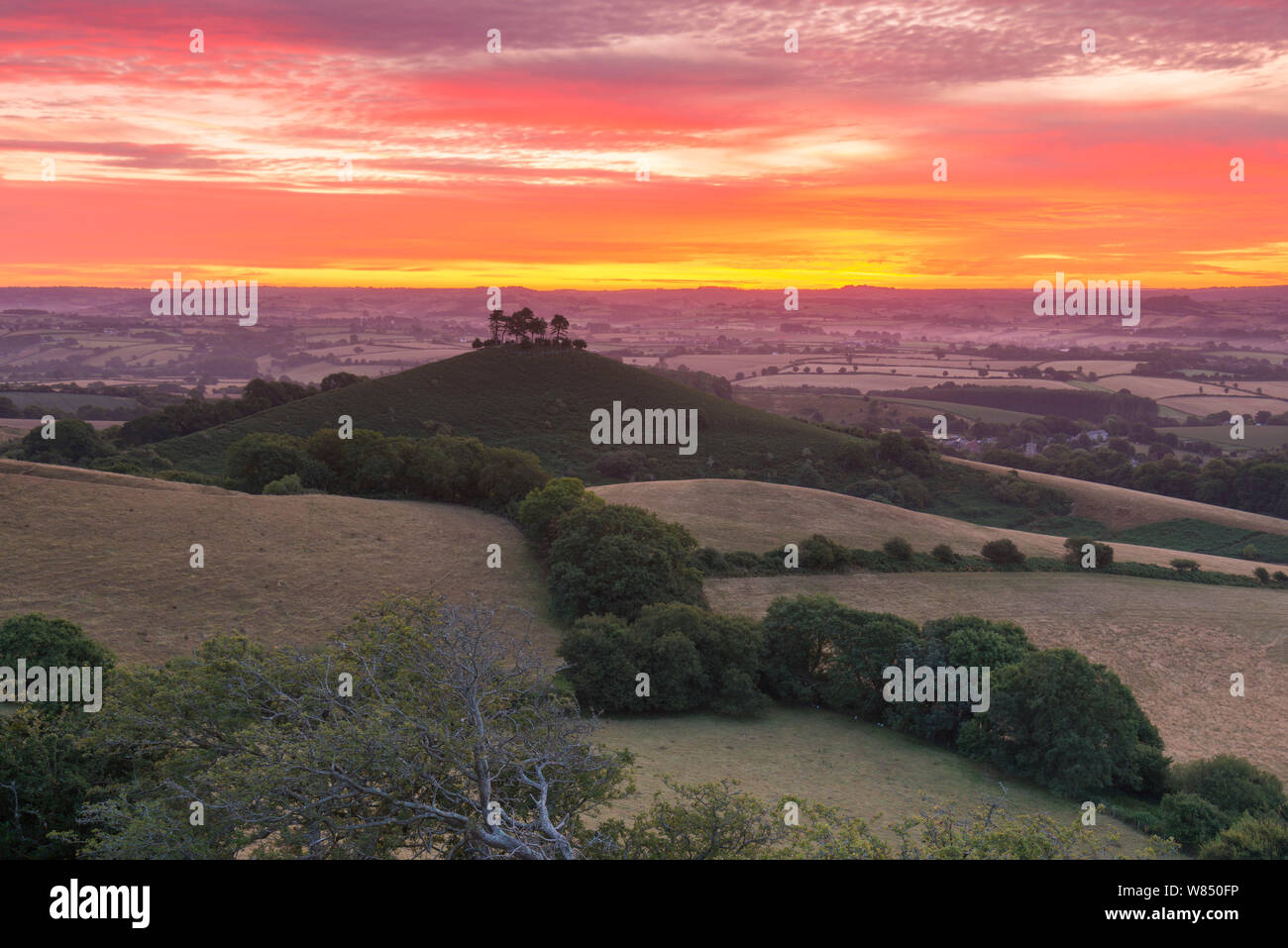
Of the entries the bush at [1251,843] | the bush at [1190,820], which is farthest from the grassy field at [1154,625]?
the bush at [1251,843]

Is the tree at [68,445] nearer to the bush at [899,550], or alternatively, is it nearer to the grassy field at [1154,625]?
the grassy field at [1154,625]

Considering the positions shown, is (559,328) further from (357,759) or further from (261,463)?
(357,759)

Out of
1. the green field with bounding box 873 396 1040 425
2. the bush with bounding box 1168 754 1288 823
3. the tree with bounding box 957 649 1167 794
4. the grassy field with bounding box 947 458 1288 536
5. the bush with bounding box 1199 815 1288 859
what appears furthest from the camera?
the green field with bounding box 873 396 1040 425

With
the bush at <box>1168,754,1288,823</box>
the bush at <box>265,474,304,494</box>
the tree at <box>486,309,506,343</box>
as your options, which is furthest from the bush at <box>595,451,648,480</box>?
the bush at <box>1168,754,1288,823</box>

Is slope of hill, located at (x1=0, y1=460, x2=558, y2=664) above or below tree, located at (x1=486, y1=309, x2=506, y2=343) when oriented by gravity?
below

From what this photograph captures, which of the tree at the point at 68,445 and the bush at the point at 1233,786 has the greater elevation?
the tree at the point at 68,445

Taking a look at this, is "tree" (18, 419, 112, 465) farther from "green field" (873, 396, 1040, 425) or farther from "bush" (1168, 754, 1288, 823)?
"green field" (873, 396, 1040, 425)
